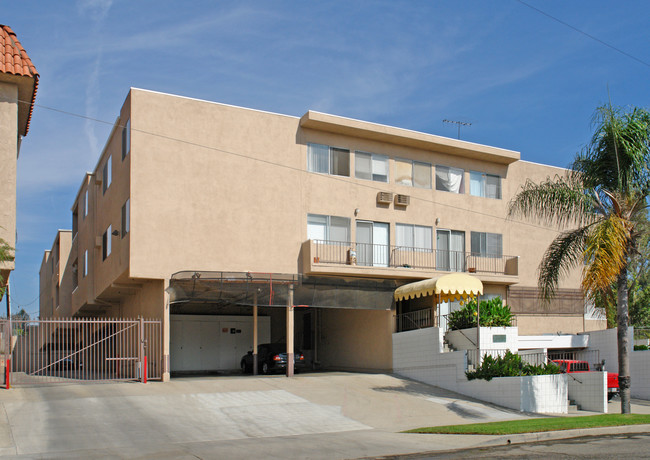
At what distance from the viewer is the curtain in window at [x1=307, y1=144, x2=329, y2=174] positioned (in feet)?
87.8

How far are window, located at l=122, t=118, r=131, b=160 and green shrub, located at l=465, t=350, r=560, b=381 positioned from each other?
1421cm

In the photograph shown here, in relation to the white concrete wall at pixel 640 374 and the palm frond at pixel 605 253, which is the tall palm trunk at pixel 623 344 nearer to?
the palm frond at pixel 605 253

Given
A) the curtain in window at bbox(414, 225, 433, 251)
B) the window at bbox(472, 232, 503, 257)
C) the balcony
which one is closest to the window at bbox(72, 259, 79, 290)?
the balcony

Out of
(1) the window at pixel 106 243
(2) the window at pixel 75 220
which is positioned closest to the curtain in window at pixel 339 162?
(1) the window at pixel 106 243

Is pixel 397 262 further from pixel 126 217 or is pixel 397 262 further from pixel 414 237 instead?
pixel 126 217

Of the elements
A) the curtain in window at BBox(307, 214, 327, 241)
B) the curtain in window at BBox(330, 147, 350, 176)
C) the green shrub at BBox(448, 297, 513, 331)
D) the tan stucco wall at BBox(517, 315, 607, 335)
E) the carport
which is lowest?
the tan stucco wall at BBox(517, 315, 607, 335)

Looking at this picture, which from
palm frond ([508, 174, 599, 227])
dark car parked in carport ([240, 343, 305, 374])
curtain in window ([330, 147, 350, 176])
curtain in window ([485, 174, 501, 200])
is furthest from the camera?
curtain in window ([485, 174, 501, 200])

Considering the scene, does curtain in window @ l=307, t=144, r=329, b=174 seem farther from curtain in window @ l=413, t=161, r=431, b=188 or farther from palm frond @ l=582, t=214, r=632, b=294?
palm frond @ l=582, t=214, r=632, b=294

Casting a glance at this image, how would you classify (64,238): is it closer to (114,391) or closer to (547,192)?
(114,391)

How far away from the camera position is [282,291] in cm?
2498

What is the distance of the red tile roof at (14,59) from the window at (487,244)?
1873 centimetres

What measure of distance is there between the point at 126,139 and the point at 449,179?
1375 centimetres

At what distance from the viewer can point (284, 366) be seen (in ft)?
86.2

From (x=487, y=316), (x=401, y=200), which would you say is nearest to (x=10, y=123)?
(x=401, y=200)
